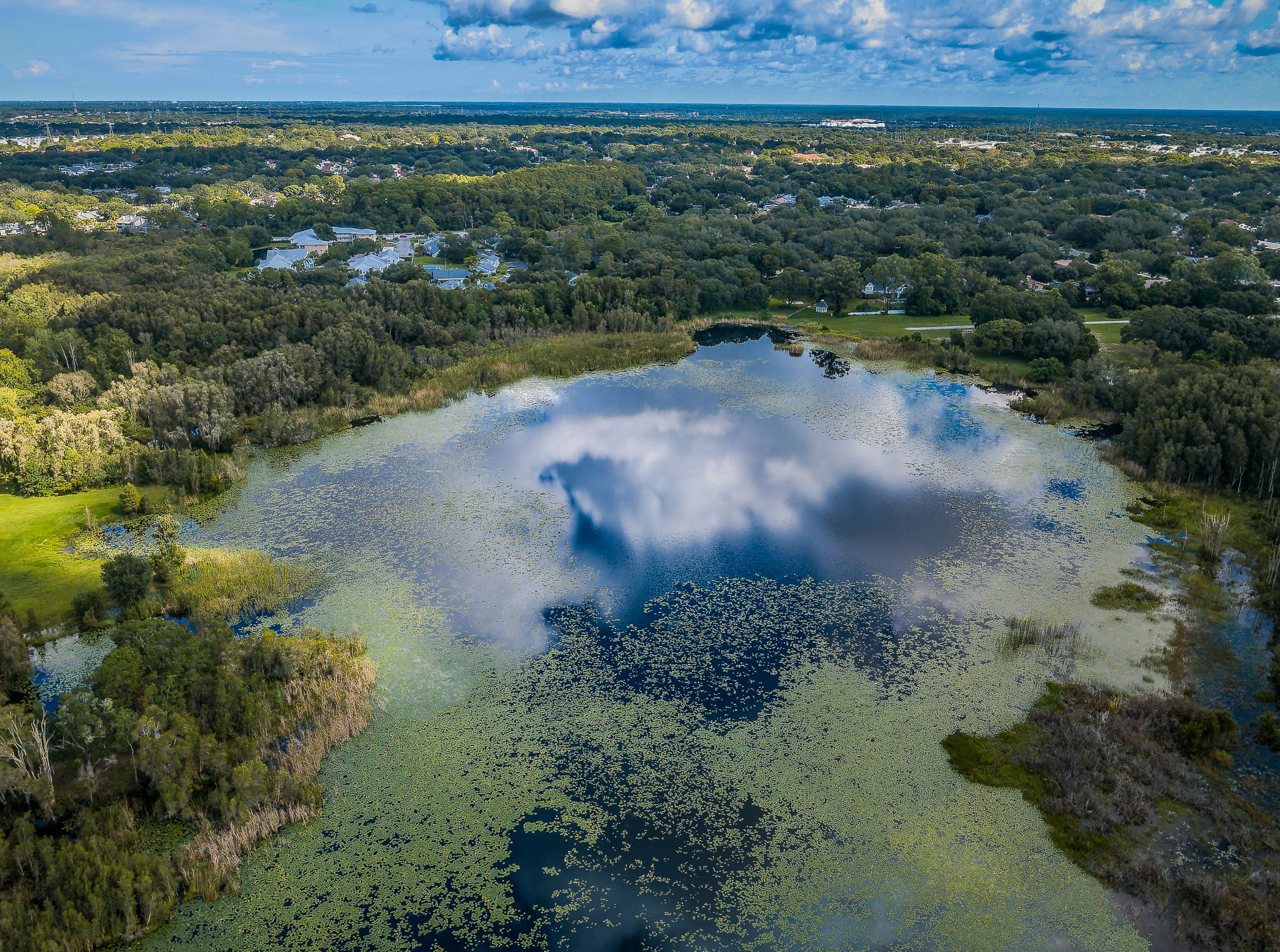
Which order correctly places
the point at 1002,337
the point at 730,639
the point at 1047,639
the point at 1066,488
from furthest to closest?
the point at 1002,337 < the point at 1066,488 < the point at 730,639 < the point at 1047,639

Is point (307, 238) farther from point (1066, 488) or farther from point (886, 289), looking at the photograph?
point (1066, 488)

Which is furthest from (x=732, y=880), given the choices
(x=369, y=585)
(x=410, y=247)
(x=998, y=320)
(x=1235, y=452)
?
(x=410, y=247)

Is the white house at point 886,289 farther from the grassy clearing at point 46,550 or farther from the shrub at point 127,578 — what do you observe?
the shrub at point 127,578

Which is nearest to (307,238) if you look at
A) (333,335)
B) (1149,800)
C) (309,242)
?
(309,242)

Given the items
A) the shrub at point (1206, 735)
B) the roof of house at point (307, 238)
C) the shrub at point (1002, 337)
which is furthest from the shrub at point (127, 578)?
the roof of house at point (307, 238)

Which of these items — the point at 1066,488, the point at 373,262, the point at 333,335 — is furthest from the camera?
the point at 373,262

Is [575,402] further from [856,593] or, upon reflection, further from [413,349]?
[856,593]

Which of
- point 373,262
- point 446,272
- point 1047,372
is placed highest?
point 373,262

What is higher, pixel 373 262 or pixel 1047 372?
pixel 373 262
